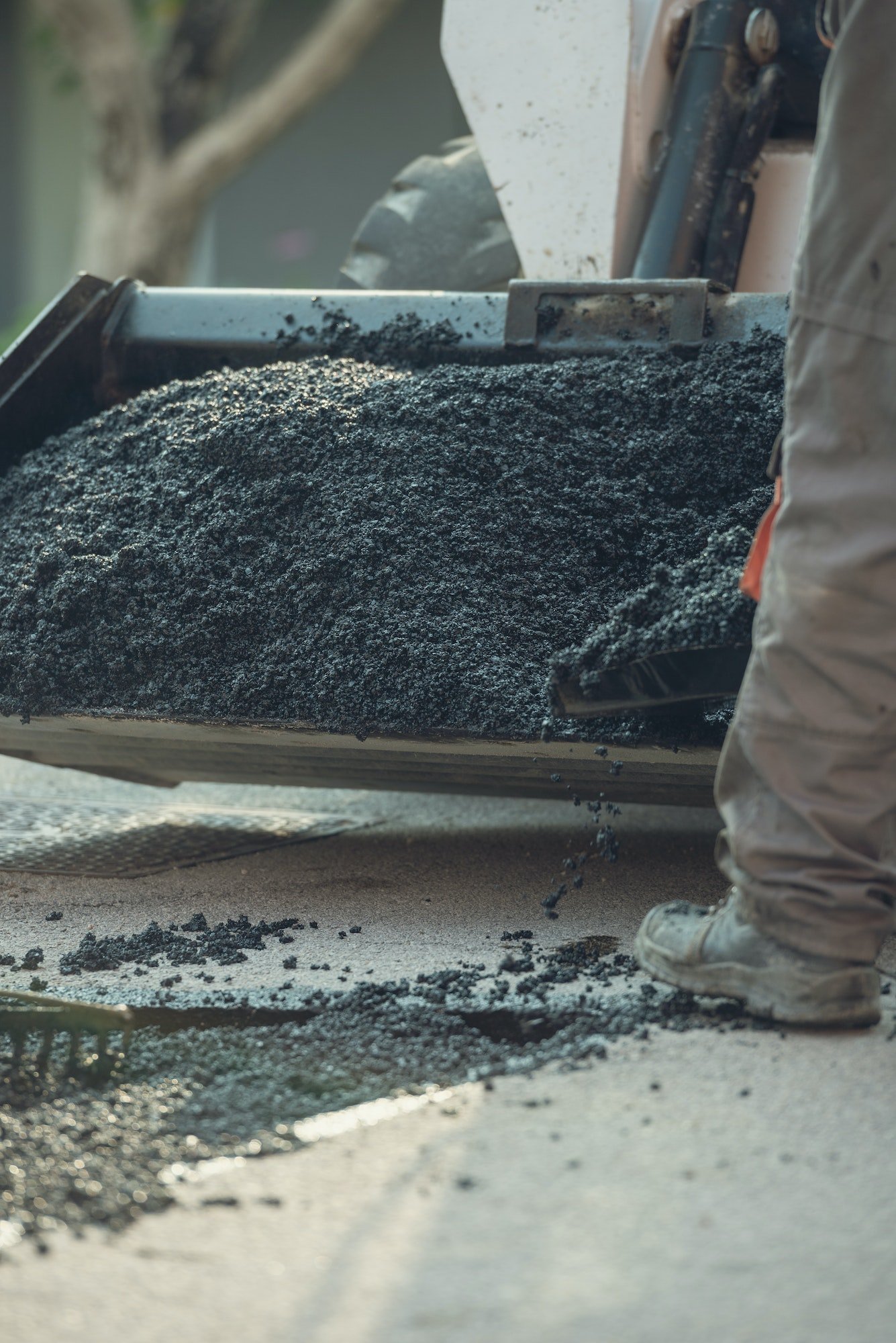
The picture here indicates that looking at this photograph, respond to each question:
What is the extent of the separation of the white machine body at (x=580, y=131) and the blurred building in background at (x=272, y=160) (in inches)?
326

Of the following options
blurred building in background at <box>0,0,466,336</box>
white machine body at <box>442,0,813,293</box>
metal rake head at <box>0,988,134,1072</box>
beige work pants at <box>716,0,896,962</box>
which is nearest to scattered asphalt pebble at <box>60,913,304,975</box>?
metal rake head at <box>0,988,134,1072</box>

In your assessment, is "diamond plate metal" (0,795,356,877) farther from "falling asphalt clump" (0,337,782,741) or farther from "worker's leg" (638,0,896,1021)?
"worker's leg" (638,0,896,1021)

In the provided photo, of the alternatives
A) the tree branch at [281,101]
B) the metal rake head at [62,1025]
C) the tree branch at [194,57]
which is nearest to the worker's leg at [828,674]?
the metal rake head at [62,1025]

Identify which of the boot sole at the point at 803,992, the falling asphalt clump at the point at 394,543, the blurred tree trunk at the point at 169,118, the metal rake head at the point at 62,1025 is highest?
the blurred tree trunk at the point at 169,118

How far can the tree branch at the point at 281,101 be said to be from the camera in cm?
1021

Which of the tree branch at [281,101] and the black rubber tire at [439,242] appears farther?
the tree branch at [281,101]

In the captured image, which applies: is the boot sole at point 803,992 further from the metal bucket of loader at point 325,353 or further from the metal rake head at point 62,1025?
the metal rake head at point 62,1025

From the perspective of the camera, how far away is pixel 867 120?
1.59 metres

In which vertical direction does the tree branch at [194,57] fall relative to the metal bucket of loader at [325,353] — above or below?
→ above

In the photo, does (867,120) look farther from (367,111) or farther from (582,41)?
(367,111)

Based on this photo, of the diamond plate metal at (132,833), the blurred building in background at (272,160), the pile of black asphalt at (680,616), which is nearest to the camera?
the pile of black asphalt at (680,616)

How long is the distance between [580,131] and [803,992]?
7.72ft

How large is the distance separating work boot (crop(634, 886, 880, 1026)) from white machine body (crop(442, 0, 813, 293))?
1961 millimetres

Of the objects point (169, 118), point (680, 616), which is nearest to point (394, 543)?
point (680, 616)
